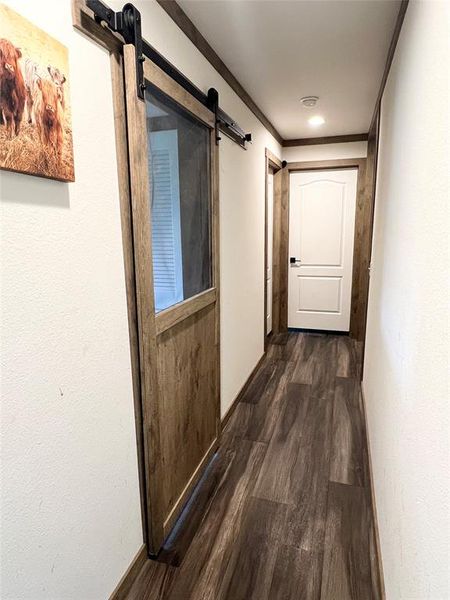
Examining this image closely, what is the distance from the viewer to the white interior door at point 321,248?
14.4 feet

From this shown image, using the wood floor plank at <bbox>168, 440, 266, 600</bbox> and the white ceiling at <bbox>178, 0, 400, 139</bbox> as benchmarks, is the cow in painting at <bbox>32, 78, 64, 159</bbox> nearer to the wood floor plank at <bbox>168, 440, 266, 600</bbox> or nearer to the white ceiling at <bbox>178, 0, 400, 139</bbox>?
the white ceiling at <bbox>178, 0, 400, 139</bbox>

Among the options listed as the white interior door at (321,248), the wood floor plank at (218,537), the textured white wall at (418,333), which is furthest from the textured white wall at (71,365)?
the white interior door at (321,248)

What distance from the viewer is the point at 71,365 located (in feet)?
3.56

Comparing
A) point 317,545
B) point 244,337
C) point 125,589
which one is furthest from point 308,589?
point 244,337

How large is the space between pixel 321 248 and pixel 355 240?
42 centimetres

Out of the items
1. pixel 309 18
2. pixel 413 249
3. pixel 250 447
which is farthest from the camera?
pixel 250 447

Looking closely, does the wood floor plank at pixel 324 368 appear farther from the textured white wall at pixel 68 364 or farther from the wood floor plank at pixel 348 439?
the textured white wall at pixel 68 364

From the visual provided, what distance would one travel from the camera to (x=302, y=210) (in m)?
4.55

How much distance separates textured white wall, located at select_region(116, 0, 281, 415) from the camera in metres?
1.69

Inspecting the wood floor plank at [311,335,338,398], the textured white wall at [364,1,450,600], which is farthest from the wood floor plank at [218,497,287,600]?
the wood floor plank at [311,335,338,398]

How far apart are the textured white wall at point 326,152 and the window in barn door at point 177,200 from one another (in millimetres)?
2737

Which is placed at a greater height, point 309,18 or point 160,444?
point 309,18

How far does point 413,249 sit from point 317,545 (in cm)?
136

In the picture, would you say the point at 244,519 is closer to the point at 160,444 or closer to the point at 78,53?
the point at 160,444
